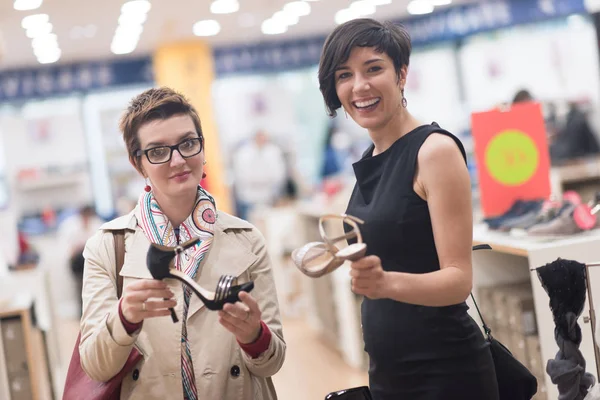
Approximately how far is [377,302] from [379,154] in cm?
33

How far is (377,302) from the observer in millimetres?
1700

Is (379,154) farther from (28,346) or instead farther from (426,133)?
(28,346)

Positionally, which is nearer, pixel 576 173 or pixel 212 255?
pixel 212 255

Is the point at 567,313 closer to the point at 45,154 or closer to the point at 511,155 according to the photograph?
the point at 511,155

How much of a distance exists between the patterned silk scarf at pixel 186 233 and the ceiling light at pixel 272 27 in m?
9.57

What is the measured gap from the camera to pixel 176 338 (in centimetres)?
173

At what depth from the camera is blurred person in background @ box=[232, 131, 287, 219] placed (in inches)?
470

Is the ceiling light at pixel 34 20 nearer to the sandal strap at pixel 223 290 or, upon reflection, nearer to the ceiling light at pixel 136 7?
the ceiling light at pixel 136 7

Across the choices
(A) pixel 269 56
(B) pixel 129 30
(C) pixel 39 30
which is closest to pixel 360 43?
(C) pixel 39 30

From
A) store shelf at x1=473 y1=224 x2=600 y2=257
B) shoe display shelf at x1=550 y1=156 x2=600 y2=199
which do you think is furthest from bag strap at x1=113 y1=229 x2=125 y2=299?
shoe display shelf at x1=550 y1=156 x2=600 y2=199

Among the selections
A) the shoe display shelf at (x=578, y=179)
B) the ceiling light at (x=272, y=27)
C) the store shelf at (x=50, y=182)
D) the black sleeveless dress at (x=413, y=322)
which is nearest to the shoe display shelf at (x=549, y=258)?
the black sleeveless dress at (x=413, y=322)

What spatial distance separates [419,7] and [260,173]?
357cm

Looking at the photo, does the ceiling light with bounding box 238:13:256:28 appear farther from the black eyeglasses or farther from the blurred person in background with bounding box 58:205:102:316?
the black eyeglasses

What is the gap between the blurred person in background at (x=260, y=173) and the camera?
1193 centimetres
